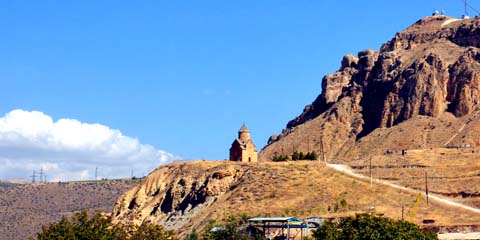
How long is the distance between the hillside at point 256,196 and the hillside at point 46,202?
3537 centimetres

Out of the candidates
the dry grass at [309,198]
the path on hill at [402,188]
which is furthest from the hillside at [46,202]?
the path on hill at [402,188]

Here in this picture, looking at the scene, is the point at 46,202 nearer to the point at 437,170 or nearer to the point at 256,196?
the point at 256,196

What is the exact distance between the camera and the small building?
304 feet

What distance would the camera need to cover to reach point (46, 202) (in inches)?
5595

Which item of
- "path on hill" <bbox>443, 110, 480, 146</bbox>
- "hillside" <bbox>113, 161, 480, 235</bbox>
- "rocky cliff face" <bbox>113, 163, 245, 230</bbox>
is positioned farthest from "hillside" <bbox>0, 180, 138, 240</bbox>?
"path on hill" <bbox>443, 110, 480, 146</bbox>

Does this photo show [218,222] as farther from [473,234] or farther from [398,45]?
[398,45]

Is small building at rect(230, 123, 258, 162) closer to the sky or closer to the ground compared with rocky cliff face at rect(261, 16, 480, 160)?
closer to the ground

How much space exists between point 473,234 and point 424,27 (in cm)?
6927

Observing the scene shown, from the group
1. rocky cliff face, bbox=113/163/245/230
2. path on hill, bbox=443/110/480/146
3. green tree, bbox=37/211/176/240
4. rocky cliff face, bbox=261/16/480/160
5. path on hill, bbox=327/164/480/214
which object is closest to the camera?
green tree, bbox=37/211/176/240

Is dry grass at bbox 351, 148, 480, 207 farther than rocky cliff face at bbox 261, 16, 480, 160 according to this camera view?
No

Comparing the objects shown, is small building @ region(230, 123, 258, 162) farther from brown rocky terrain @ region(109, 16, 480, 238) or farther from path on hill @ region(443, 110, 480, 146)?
path on hill @ region(443, 110, 480, 146)

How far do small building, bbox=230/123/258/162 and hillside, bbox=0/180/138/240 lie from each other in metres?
40.5

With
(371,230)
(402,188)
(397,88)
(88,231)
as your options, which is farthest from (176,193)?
(88,231)

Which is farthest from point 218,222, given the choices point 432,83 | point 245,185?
point 432,83
